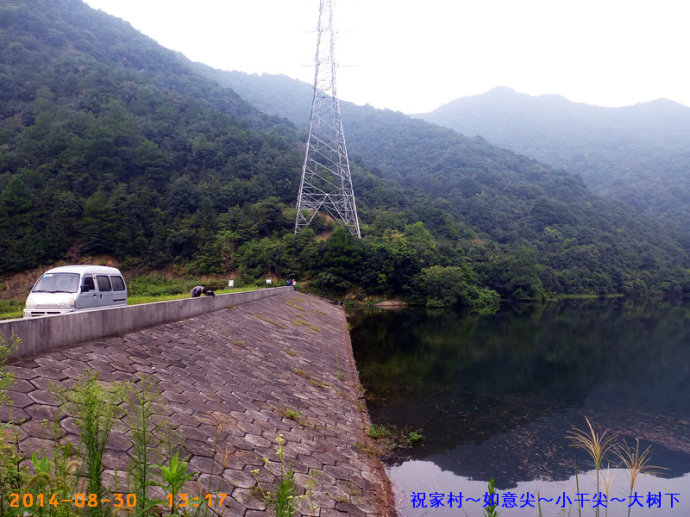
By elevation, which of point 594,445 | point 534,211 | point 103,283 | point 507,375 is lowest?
point 507,375

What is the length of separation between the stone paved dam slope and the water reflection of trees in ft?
7.96

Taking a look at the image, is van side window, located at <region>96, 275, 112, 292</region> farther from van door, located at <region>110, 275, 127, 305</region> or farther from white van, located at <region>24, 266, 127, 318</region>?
van door, located at <region>110, 275, 127, 305</region>

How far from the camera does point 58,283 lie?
12086mm

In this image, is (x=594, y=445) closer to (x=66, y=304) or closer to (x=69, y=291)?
(x=66, y=304)

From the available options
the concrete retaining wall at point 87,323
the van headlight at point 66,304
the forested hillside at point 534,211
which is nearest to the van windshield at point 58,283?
the van headlight at point 66,304

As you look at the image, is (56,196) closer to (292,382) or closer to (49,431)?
(292,382)

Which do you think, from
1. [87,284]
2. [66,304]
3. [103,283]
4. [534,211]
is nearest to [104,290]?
[103,283]

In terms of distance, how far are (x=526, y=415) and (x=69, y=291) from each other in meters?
14.3

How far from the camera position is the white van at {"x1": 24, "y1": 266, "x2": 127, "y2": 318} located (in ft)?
37.5

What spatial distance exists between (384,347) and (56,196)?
49.1m

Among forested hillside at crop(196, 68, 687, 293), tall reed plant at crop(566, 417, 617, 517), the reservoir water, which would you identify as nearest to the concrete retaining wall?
the reservoir water

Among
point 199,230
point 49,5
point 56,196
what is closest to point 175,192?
point 199,230

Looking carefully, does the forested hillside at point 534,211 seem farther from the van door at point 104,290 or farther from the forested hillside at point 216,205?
the van door at point 104,290

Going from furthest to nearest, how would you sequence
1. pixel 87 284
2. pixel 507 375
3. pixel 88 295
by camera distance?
1. pixel 507 375
2. pixel 87 284
3. pixel 88 295
